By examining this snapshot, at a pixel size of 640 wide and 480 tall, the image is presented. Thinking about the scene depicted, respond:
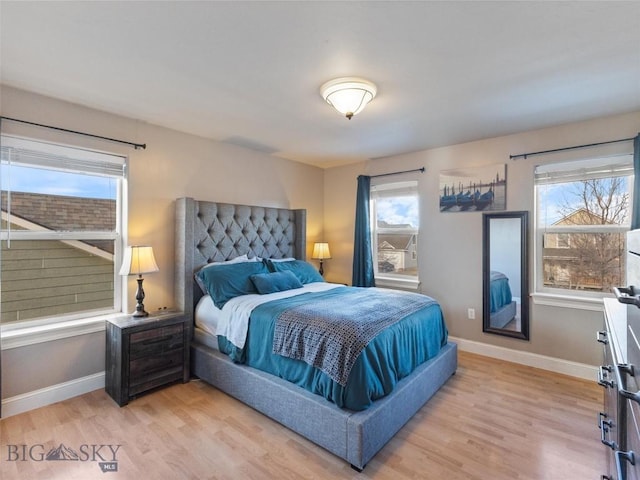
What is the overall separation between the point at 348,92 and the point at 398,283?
2725 millimetres

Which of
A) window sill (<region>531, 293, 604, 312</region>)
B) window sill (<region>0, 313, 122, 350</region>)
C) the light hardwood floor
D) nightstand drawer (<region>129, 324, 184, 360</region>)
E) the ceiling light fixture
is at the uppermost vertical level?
the ceiling light fixture

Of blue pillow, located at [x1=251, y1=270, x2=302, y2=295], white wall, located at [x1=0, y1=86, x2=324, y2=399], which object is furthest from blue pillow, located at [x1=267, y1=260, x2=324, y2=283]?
white wall, located at [x1=0, y1=86, x2=324, y2=399]

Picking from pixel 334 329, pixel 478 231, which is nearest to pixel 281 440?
pixel 334 329

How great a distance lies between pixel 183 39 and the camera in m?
1.71

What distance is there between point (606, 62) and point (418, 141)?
5.78 feet

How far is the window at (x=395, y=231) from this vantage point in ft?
13.4

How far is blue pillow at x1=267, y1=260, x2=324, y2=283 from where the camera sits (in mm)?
3551

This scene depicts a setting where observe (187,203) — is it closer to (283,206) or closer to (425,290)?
(283,206)

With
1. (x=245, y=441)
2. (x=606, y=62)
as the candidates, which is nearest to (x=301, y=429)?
(x=245, y=441)

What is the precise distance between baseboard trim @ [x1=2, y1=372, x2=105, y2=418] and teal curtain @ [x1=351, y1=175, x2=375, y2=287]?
119 inches

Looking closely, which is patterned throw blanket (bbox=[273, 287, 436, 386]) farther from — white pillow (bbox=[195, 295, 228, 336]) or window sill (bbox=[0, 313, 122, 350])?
window sill (bbox=[0, 313, 122, 350])

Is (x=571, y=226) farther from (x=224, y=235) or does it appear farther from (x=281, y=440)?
(x=224, y=235)

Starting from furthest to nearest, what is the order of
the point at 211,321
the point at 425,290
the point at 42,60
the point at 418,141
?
the point at 425,290 < the point at 418,141 < the point at 211,321 < the point at 42,60

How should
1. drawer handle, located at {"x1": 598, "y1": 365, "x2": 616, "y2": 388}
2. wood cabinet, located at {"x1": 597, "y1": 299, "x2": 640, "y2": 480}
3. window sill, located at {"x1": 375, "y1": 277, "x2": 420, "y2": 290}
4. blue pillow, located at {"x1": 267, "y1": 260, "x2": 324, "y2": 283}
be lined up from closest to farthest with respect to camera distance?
wood cabinet, located at {"x1": 597, "y1": 299, "x2": 640, "y2": 480} → drawer handle, located at {"x1": 598, "y1": 365, "x2": 616, "y2": 388} → blue pillow, located at {"x1": 267, "y1": 260, "x2": 324, "y2": 283} → window sill, located at {"x1": 375, "y1": 277, "x2": 420, "y2": 290}
